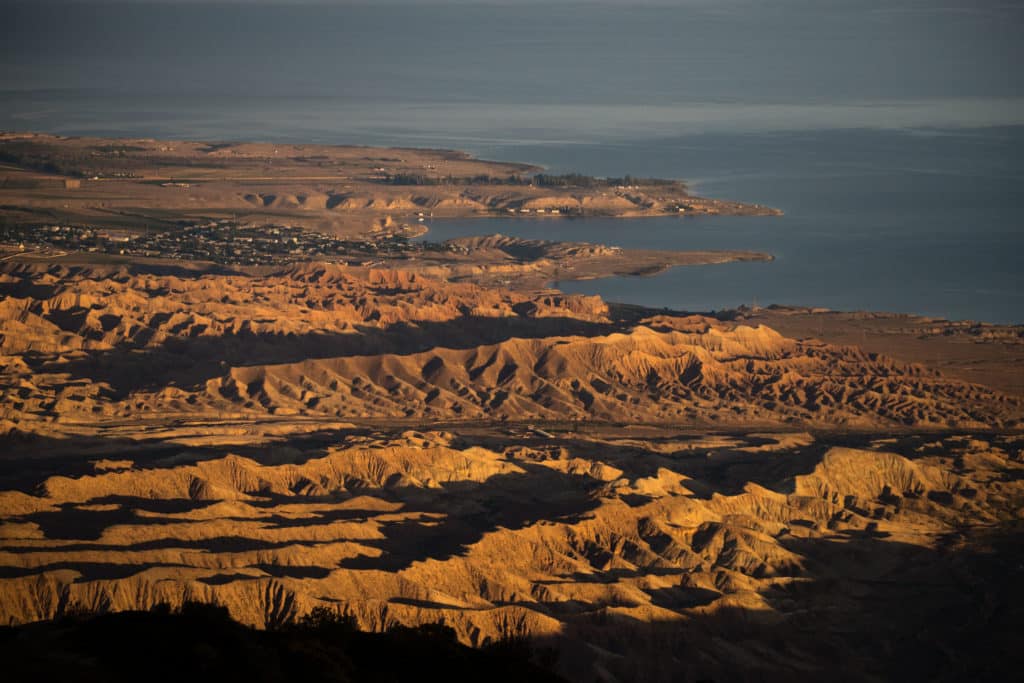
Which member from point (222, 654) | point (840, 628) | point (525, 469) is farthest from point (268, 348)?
point (222, 654)

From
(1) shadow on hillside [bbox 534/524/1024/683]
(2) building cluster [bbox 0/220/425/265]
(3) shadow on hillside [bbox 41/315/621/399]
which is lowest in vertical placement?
(1) shadow on hillside [bbox 534/524/1024/683]

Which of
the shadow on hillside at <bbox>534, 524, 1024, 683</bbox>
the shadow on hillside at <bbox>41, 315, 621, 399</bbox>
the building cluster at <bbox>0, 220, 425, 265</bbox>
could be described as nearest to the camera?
the shadow on hillside at <bbox>534, 524, 1024, 683</bbox>

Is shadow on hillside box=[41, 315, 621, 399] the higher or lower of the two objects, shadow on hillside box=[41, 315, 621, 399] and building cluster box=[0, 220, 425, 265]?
the lower

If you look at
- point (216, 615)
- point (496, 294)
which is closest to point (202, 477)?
point (216, 615)

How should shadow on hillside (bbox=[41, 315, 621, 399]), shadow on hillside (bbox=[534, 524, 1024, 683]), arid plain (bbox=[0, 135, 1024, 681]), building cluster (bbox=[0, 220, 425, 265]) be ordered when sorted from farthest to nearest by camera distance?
building cluster (bbox=[0, 220, 425, 265]), shadow on hillside (bbox=[41, 315, 621, 399]), arid plain (bbox=[0, 135, 1024, 681]), shadow on hillside (bbox=[534, 524, 1024, 683])

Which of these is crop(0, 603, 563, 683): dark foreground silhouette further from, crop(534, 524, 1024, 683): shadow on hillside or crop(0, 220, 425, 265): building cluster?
crop(0, 220, 425, 265): building cluster

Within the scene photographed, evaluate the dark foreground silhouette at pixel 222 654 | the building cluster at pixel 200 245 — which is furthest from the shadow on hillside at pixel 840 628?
the building cluster at pixel 200 245

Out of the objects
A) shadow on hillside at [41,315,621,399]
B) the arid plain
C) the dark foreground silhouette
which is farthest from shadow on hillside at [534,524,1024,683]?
shadow on hillside at [41,315,621,399]

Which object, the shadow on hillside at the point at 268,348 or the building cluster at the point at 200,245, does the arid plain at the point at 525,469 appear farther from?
the building cluster at the point at 200,245
